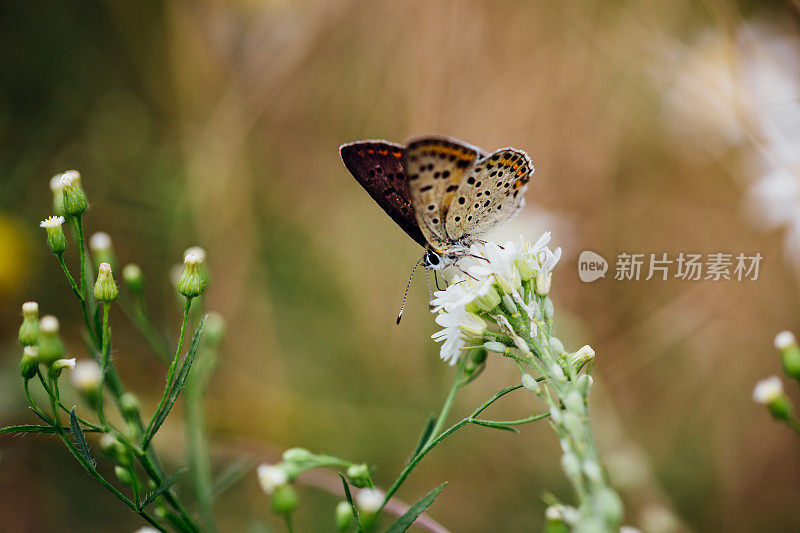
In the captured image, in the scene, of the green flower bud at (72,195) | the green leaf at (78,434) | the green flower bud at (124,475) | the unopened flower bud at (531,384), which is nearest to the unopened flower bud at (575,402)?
the unopened flower bud at (531,384)

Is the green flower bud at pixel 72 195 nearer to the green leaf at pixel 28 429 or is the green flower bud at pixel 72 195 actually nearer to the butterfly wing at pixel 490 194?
the green leaf at pixel 28 429

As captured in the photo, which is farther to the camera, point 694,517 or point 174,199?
point 174,199

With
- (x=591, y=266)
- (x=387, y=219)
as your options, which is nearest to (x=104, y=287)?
(x=387, y=219)

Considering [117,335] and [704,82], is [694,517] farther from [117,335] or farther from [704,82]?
[117,335]

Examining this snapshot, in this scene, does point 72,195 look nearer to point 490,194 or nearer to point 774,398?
point 490,194

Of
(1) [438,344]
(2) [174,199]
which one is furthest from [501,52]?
(2) [174,199]

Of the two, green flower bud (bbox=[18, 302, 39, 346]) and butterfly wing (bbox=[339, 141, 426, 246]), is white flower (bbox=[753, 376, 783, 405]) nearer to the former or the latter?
butterfly wing (bbox=[339, 141, 426, 246])
